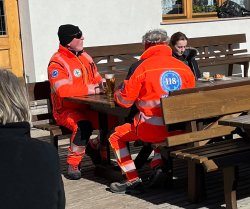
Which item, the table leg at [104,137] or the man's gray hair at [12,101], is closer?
the man's gray hair at [12,101]

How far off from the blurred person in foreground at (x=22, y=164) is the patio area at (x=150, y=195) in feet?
9.15

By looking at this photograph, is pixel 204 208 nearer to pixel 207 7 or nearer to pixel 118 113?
pixel 118 113

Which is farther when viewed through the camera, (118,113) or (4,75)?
(118,113)

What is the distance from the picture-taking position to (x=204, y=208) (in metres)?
4.73

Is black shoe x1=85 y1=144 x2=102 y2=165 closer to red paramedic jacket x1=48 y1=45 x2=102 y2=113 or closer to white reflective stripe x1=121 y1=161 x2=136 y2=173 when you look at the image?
Result: red paramedic jacket x1=48 y1=45 x2=102 y2=113

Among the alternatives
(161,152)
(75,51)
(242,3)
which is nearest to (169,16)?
(242,3)

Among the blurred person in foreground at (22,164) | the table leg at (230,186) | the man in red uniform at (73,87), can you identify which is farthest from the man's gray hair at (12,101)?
the man in red uniform at (73,87)

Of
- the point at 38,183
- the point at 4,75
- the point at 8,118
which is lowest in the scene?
the point at 38,183

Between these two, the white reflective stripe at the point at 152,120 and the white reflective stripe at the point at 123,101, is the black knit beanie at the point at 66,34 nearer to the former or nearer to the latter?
the white reflective stripe at the point at 123,101

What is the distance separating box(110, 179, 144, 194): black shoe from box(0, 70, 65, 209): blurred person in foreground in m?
3.03

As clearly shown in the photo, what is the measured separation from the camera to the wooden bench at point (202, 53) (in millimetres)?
9327

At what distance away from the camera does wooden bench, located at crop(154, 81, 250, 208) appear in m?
4.49

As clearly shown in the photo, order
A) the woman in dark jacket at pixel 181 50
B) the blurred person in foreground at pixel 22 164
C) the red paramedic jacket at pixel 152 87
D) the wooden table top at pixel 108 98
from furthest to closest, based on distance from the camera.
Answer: the woman in dark jacket at pixel 181 50 → the red paramedic jacket at pixel 152 87 → the wooden table top at pixel 108 98 → the blurred person in foreground at pixel 22 164

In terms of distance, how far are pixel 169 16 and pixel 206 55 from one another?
99cm
